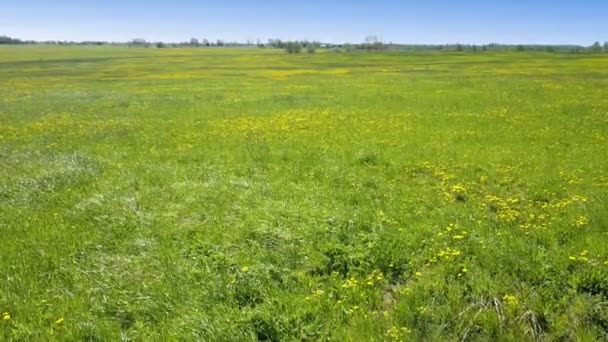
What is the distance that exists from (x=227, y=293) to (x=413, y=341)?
242 cm

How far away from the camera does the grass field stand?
532cm

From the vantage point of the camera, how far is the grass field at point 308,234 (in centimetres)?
532

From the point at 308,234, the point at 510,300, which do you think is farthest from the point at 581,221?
the point at 308,234

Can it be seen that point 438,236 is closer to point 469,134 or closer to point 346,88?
point 469,134

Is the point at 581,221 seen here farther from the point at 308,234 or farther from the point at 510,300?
the point at 308,234

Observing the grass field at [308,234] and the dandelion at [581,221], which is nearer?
the grass field at [308,234]

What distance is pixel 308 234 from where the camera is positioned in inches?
304

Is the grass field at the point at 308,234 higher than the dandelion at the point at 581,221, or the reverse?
the dandelion at the point at 581,221

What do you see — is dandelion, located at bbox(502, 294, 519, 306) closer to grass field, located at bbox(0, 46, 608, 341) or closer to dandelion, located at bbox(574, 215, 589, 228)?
grass field, located at bbox(0, 46, 608, 341)

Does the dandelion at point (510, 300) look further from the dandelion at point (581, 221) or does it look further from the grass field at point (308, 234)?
the dandelion at point (581, 221)

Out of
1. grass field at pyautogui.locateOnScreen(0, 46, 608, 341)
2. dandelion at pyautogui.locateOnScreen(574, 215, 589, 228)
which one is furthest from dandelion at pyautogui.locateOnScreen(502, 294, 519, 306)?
dandelion at pyautogui.locateOnScreen(574, 215, 589, 228)

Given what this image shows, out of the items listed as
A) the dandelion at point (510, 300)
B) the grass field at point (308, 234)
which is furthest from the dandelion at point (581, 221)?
the dandelion at point (510, 300)

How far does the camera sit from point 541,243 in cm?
718

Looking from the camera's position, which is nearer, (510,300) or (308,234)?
(510,300)
